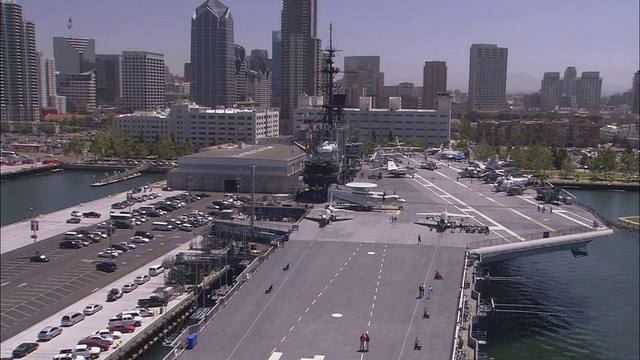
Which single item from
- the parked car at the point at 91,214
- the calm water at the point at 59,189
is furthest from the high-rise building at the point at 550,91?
the parked car at the point at 91,214

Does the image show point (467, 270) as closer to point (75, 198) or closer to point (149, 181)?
point (75, 198)

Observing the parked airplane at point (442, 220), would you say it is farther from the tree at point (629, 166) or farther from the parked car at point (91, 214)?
the tree at point (629, 166)

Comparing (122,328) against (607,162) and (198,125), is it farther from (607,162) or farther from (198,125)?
(198,125)

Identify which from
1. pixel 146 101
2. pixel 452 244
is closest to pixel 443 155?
pixel 452 244

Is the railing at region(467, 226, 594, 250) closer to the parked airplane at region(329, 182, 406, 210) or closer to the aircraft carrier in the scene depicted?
the aircraft carrier

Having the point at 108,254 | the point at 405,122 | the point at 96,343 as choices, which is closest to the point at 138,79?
the point at 405,122

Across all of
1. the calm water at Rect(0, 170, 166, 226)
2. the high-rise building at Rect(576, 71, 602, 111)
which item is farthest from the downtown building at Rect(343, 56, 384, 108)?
the calm water at Rect(0, 170, 166, 226)

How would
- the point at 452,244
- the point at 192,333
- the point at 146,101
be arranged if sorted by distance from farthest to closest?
the point at 146,101, the point at 452,244, the point at 192,333
